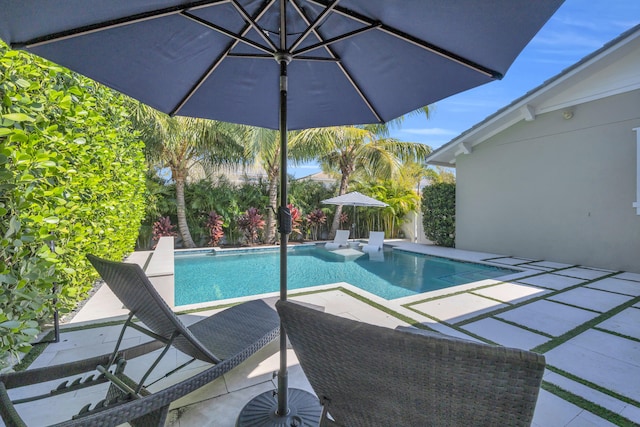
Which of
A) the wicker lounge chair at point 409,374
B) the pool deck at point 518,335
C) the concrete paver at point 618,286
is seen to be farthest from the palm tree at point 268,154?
the wicker lounge chair at point 409,374

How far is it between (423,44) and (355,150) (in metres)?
13.9

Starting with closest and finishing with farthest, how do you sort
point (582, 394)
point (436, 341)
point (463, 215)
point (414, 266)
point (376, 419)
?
point (436, 341) < point (376, 419) < point (582, 394) < point (414, 266) < point (463, 215)

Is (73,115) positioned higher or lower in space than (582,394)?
higher

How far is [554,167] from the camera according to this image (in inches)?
372

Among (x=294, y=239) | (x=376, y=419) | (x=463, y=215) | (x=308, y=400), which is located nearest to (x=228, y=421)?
(x=308, y=400)

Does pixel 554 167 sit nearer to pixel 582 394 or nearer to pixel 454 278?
pixel 454 278

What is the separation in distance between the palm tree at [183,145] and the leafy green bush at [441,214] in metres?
9.18

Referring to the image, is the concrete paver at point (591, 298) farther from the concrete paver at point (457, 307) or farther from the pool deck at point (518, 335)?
the concrete paver at point (457, 307)

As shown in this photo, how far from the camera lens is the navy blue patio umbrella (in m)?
1.74

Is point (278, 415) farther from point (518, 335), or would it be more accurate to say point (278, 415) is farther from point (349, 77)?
point (518, 335)

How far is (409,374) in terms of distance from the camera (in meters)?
1.04

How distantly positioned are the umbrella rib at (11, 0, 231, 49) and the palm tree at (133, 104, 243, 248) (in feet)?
32.2

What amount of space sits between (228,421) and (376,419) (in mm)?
1489

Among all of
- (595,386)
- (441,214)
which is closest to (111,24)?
(595,386)
